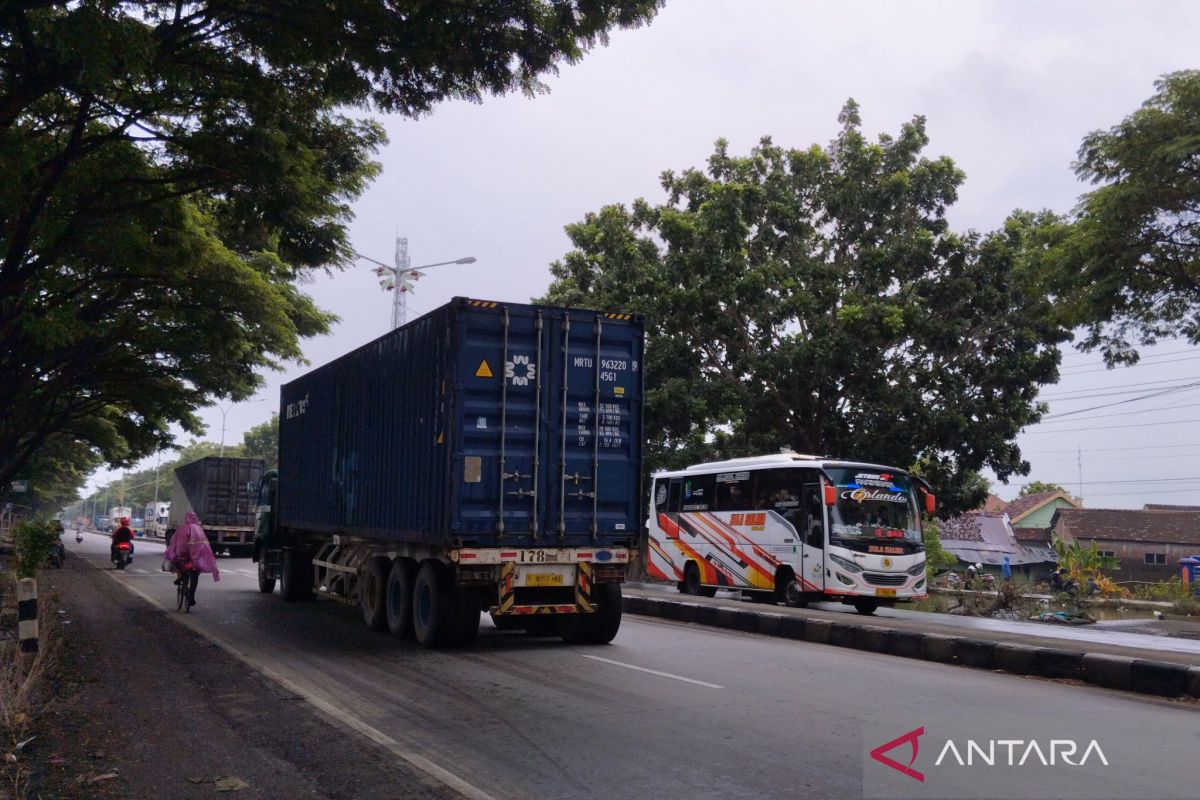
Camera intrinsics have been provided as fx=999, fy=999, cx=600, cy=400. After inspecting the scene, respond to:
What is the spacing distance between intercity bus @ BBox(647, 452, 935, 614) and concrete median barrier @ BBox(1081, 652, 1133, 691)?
286 inches

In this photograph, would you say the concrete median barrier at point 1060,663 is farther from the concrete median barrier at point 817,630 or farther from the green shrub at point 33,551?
the green shrub at point 33,551

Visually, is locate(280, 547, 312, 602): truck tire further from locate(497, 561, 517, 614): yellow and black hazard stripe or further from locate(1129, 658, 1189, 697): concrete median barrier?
locate(1129, 658, 1189, 697): concrete median barrier

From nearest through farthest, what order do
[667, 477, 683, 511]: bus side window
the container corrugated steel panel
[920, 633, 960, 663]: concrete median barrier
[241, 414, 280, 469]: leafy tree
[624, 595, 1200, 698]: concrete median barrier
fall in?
[624, 595, 1200, 698]: concrete median barrier
[920, 633, 960, 663]: concrete median barrier
[667, 477, 683, 511]: bus side window
the container corrugated steel panel
[241, 414, 280, 469]: leafy tree

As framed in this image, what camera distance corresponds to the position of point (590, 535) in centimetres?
1193

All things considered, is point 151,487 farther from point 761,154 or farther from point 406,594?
point 406,594

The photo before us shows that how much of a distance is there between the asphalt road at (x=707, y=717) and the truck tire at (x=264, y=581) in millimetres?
6838

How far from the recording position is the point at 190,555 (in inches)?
609

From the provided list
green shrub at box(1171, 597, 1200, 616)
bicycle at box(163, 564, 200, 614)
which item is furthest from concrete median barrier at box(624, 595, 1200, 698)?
green shrub at box(1171, 597, 1200, 616)

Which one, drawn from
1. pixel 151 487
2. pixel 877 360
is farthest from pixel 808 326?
pixel 151 487

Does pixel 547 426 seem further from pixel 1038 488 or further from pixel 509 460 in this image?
pixel 1038 488

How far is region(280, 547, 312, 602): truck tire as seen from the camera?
1808cm

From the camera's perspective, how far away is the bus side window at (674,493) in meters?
23.5

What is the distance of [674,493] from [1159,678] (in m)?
14.2

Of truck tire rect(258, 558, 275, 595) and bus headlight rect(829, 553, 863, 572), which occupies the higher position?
bus headlight rect(829, 553, 863, 572)
